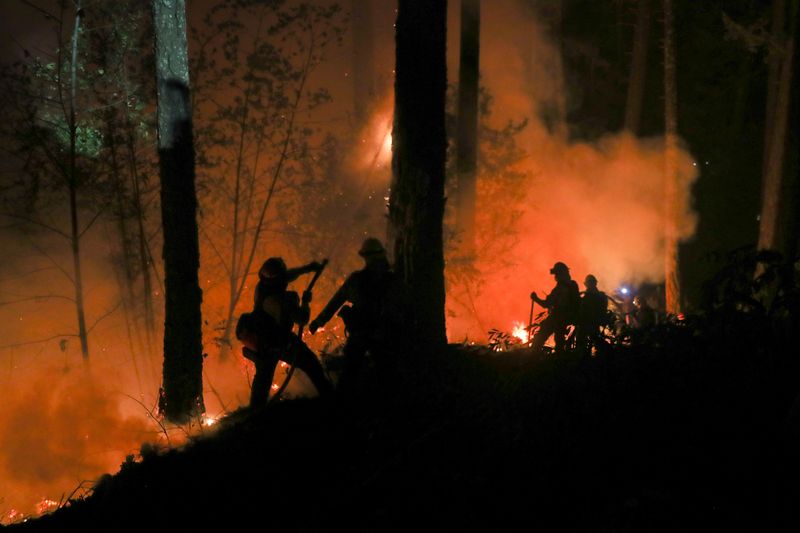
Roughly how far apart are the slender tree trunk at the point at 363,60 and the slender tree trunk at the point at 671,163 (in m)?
8.86

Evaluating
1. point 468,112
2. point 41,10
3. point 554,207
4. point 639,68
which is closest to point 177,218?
point 41,10

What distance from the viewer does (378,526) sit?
382 centimetres

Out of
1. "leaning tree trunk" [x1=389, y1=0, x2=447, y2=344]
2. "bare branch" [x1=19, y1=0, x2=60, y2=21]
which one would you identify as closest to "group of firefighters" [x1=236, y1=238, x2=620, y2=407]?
"leaning tree trunk" [x1=389, y1=0, x2=447, y2=344]

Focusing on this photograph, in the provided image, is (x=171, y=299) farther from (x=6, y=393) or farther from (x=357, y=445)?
(x=6, y=393)

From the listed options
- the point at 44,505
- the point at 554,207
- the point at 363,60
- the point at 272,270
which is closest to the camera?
the point at 272,270

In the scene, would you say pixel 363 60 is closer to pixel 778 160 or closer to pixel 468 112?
pixel 468 112

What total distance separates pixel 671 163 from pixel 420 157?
465 inches

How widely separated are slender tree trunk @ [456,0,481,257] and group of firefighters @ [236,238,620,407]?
11.4m

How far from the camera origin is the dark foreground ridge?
12.4 ft

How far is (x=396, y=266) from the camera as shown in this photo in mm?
7441

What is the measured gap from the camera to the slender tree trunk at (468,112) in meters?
17.0

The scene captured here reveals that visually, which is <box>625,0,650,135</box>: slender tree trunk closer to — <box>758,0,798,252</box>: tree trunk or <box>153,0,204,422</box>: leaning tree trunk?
<box>758,0,798,252</box>: tree trunk

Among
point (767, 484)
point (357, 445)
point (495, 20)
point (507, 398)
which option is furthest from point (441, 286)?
point (495, 20)

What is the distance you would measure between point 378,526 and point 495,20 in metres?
22.2
